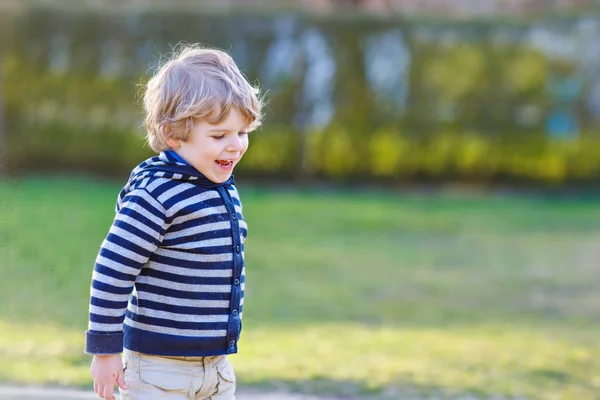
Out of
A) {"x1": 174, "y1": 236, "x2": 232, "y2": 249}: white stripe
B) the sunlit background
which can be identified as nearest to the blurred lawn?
the sunlit background

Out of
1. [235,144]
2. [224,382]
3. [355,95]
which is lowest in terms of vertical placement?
[224,382]

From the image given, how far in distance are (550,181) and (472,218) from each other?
314 centimetres

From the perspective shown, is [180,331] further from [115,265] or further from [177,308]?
[115,265]

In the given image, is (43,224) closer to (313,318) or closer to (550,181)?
(313,318)

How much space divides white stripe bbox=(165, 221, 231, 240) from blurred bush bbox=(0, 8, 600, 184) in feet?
37.3

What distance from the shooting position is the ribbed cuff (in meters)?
2.29

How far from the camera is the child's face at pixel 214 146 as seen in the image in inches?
95.8

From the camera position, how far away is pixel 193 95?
239 centimetres

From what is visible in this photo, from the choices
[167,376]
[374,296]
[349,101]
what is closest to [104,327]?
[167,376]

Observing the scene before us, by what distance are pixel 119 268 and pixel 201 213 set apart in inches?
10.3

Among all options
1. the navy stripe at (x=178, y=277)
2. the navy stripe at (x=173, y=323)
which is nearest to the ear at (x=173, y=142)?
the navy stripe at (x=178, y=277)

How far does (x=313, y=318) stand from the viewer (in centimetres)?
611

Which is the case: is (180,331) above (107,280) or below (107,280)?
below

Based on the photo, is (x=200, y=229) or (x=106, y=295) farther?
(x=200, y=229)
